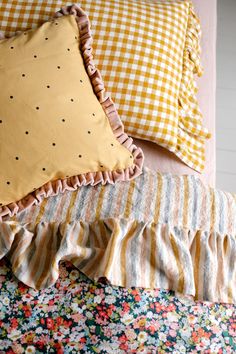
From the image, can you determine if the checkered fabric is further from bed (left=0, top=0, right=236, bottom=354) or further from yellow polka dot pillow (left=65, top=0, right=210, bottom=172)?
bed (left=0, top=0, right=236, bottom=354)

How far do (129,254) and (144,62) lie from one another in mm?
529

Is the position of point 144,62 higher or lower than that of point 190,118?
higher

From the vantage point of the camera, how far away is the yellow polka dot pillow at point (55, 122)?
1217 mm

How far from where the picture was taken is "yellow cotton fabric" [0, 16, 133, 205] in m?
1.21

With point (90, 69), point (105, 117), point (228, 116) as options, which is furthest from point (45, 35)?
point (228, 116)

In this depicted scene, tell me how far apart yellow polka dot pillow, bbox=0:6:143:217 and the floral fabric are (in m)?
0.24

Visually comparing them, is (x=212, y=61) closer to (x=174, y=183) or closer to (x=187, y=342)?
(x=174, y=183)

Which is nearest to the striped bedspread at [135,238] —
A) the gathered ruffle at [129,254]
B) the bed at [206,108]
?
the gathered ruffle at [129,254]

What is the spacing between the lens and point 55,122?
1239 mm

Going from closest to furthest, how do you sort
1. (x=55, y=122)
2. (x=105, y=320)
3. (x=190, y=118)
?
1. (x=105, y=320)
2. (x=55, y=122)
3. (x=190, y=118)

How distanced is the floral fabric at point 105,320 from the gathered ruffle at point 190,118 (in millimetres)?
446

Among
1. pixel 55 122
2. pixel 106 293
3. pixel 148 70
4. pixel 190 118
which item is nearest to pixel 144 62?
pixel 148 70

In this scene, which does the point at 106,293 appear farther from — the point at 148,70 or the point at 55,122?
the point at 148,70

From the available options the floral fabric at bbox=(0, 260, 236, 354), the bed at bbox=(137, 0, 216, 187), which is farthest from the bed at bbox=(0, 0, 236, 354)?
the bed at bbox=(137, 0, 216, 187)
